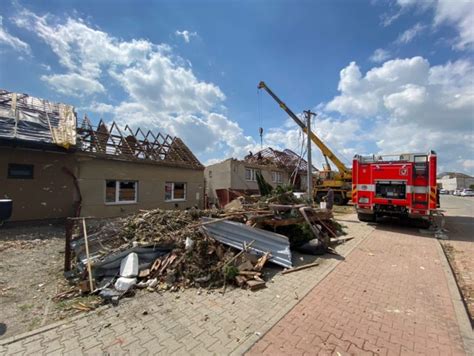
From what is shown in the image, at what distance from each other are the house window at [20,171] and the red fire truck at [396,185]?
14970mm

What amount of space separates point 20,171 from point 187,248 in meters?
9.21

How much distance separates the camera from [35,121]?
33.8 ft

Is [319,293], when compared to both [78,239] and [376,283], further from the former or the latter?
[78,239]

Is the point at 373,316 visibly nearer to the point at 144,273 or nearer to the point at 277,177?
the point at 144,273

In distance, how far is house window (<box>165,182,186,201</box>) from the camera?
47.6 feet

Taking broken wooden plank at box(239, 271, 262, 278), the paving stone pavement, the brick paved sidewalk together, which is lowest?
the paving stone pavement

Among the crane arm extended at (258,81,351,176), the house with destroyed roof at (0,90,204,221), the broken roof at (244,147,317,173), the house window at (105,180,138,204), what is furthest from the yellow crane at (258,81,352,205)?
the house window at (105,180,138,204)

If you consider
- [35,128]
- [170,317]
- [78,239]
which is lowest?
[170,317]

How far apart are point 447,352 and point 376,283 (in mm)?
2129

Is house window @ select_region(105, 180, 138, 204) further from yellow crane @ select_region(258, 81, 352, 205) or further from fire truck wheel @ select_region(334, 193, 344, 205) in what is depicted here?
fire truck wheel @ select_region(334, 193, 344, 205)

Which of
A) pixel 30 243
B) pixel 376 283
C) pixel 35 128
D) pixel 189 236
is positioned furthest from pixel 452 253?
pixel 35 128

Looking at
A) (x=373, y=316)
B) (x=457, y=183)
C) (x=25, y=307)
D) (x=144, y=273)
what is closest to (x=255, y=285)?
(x=373, y=316)

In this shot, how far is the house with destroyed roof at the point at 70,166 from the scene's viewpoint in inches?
383

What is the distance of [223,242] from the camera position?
6.14m
